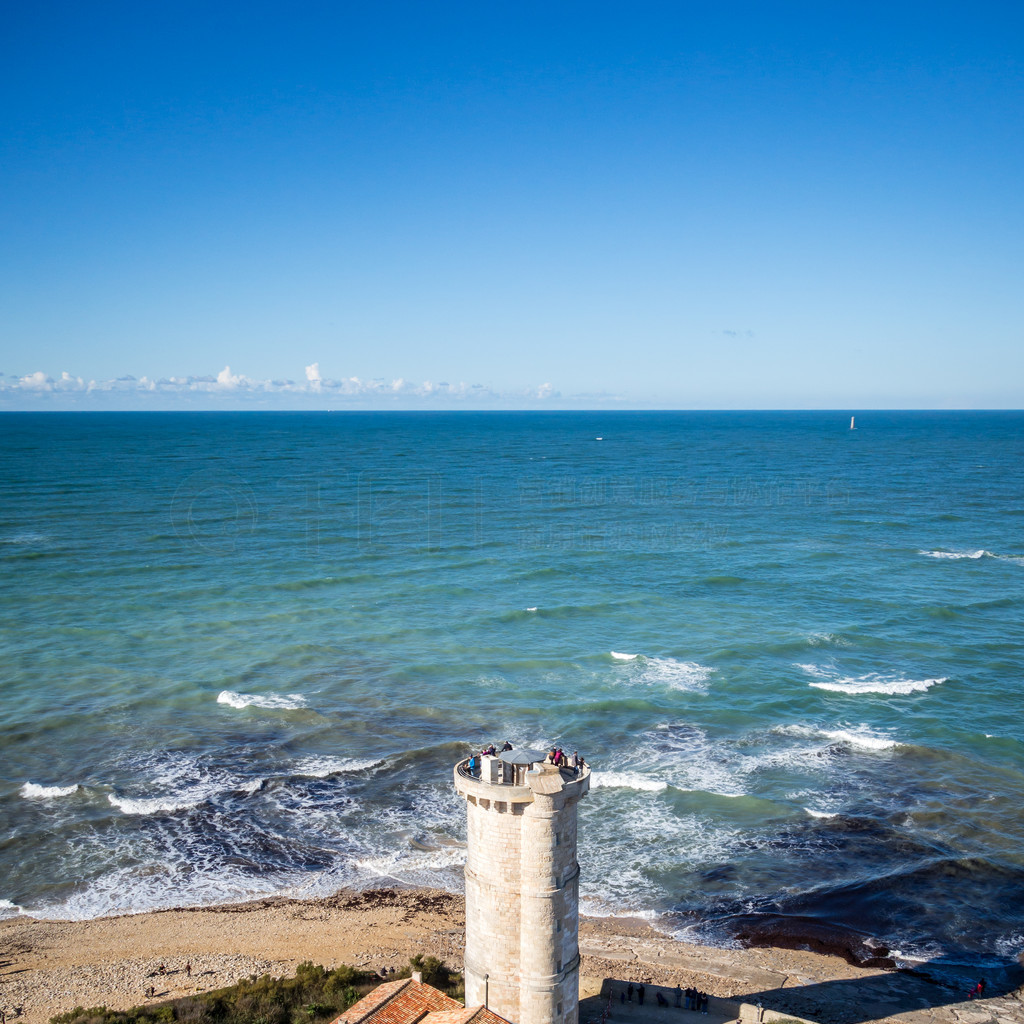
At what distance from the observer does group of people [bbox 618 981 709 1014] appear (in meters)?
24.8

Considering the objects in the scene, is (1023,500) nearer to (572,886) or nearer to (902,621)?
(902,621)

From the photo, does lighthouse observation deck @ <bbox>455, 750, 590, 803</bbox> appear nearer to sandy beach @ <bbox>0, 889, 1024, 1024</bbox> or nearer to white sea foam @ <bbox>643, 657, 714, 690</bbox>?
sandy beach @ <bbox>0, 889, 1024, 1024</bbox>

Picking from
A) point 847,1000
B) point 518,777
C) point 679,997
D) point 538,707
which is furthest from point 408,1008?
point 538,707

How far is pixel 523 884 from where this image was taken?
19766 millimetres

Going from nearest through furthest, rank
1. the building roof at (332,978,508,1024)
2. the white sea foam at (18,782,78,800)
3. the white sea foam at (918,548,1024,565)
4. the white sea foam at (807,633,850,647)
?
the building roof at (332,978,508,1024), the white sea foam at (18,782,78,800), the white sea foam at (807,633,850,647), the white sea foam at (918,548,1024,565)

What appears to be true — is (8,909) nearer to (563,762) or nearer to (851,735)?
(563,762)

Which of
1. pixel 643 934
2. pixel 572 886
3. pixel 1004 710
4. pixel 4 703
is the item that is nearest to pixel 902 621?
pixel 1004 710

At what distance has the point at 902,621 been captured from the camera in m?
58.7

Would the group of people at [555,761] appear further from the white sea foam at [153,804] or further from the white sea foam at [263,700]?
the white sea foam at [263,700]

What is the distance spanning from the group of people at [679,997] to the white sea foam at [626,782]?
40.2ft

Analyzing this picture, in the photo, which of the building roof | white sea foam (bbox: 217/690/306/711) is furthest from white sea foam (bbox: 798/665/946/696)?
the building roof

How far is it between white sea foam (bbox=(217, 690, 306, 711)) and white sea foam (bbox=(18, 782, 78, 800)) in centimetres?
978

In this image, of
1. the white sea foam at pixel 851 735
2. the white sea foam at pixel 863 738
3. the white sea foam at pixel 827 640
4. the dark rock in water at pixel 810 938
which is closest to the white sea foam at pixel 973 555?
the white sea foam at pixel 827 640

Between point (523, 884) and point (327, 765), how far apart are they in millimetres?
22326
